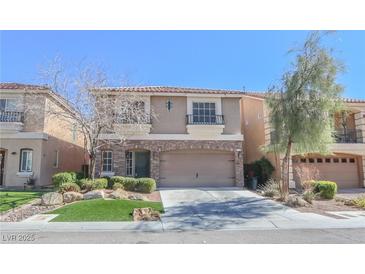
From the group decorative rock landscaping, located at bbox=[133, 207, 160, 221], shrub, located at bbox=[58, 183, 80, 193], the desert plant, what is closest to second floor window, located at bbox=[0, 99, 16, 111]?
shrub, located at bbox=[58, 183, 80, 193]

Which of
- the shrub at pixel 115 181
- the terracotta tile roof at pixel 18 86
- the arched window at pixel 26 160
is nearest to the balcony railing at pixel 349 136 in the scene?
the shrub at pixel 115 181

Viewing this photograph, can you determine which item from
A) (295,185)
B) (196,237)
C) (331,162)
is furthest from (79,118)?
(331,162)

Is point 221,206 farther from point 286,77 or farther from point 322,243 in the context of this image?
point 286,77

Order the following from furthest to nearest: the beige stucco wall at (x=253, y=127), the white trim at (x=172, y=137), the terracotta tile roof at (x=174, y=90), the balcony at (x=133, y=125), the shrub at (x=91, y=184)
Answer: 1. the beige stucco wall at (x=253, y=127)
2. the terracotta tile roof at (x=174, y=90)
3. the white trim at (x=172, y=137)
4. the balcony at (x=133, y=125)
5. the shrub at (x=91, y=184)

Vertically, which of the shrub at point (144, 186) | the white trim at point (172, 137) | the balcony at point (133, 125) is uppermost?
the balcony at point (133, 125)

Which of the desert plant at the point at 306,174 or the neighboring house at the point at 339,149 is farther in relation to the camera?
the neighboring house at the point at 339,149

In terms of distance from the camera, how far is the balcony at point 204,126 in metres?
19.4

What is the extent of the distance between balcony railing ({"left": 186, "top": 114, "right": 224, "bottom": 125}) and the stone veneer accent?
121 cm

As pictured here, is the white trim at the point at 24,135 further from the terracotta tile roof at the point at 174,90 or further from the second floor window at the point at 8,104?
the terracotta tile roof at the point at 174,90

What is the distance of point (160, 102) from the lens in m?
19.8

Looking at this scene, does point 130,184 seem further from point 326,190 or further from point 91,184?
point 326,190

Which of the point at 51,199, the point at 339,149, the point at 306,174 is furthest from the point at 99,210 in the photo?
the point at 339,149

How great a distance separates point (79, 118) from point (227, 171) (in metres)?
9.71

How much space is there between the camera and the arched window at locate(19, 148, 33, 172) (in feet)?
61.6
